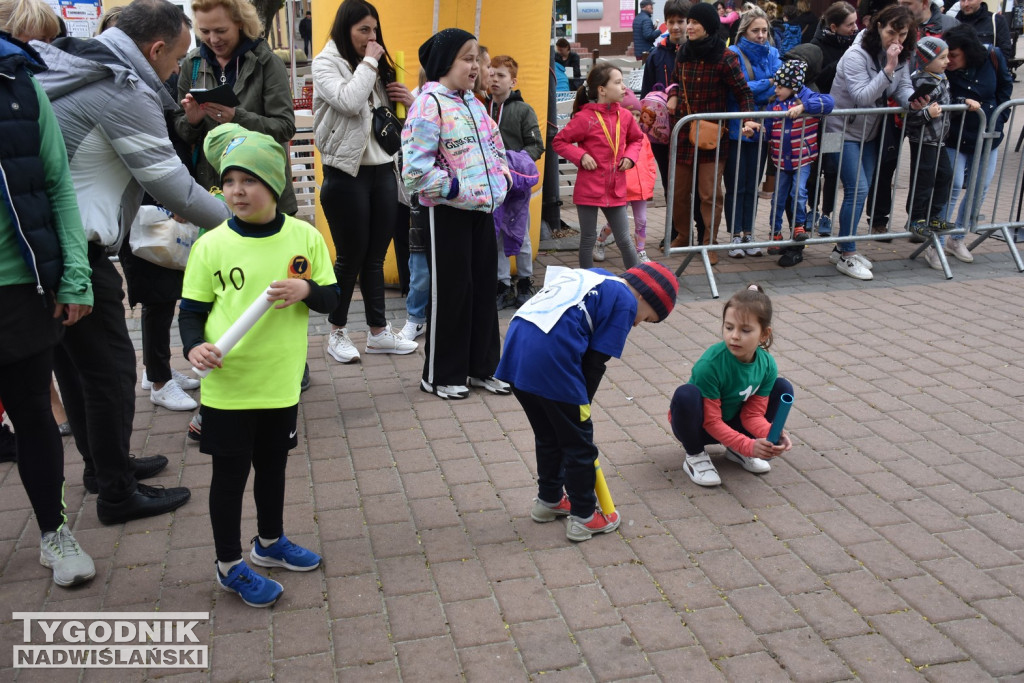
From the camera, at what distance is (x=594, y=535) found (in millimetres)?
3826

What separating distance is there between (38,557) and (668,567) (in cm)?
247

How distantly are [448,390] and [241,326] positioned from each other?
2.34 metres

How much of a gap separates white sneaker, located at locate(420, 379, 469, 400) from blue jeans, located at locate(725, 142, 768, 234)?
3407 mm

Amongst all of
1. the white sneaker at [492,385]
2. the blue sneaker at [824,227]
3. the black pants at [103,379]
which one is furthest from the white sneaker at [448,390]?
the blue sneaker at [824,227]

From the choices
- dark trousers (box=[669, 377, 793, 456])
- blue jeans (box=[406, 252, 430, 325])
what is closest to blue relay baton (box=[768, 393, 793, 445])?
dark trousers (box=[669, 377, 793, 456])

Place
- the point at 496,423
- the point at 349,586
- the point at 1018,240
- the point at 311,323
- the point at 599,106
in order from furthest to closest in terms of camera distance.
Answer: the point at 1018,240 < the point at 599,106 < the point at 311,323 < the point at 496,423 < the point at 349,586

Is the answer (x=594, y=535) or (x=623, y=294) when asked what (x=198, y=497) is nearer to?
(x=594, y=535)

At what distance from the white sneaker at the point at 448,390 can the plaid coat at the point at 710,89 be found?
3.59 metres

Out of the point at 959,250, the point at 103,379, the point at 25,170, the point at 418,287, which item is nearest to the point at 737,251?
the point at 959,250

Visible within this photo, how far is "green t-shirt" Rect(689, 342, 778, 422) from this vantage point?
13.8 ft

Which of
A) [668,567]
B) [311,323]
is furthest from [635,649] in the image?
[311,323]

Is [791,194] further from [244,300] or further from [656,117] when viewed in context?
[244,300]

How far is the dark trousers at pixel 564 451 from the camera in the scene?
362 centimetres

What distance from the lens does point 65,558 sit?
3.47 meters
